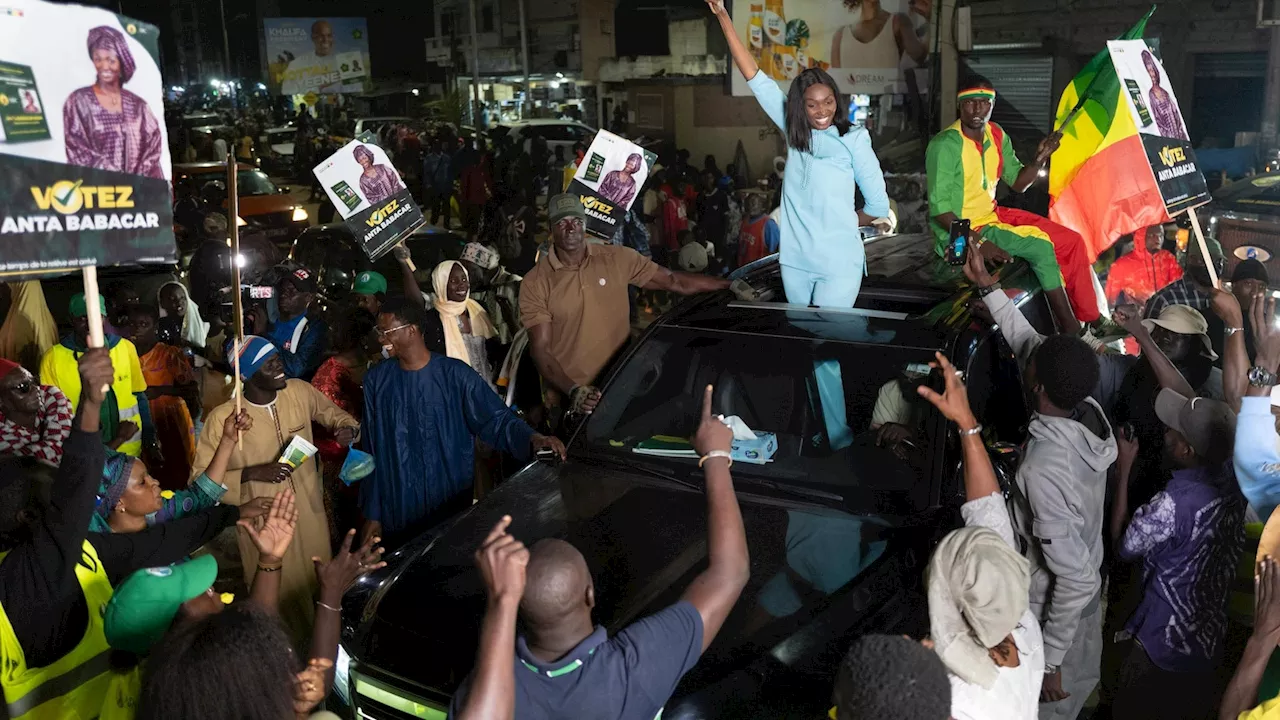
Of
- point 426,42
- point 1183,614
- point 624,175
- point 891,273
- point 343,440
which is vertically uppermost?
point 426,42

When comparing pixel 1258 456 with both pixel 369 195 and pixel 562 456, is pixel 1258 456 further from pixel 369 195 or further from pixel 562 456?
pixel 369 195

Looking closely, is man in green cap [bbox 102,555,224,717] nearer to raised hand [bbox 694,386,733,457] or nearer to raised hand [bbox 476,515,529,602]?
raised hand [bbox 476,515,529,602]

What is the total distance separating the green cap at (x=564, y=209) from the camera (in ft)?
19.6

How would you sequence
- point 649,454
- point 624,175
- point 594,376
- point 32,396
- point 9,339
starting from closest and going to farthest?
1. point 649,454
2. point 32,396
3. point 594,376
4. point 9,339
5. point 624,175

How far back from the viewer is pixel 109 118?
3.21 m

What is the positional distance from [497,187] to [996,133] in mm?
11658

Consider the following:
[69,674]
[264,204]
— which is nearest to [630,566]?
[69,674]

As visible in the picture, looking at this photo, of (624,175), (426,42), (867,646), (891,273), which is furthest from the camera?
(426,42)

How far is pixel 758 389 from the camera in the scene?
4.73m

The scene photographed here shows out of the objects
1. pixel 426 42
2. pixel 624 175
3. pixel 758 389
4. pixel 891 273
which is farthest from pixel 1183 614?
pixel 426 42

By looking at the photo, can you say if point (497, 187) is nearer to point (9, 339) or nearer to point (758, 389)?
point (9, 339)

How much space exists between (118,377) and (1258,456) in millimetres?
5553

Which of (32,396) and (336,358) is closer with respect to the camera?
(32,396)

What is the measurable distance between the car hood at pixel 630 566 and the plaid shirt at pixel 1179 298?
2.89 meters
